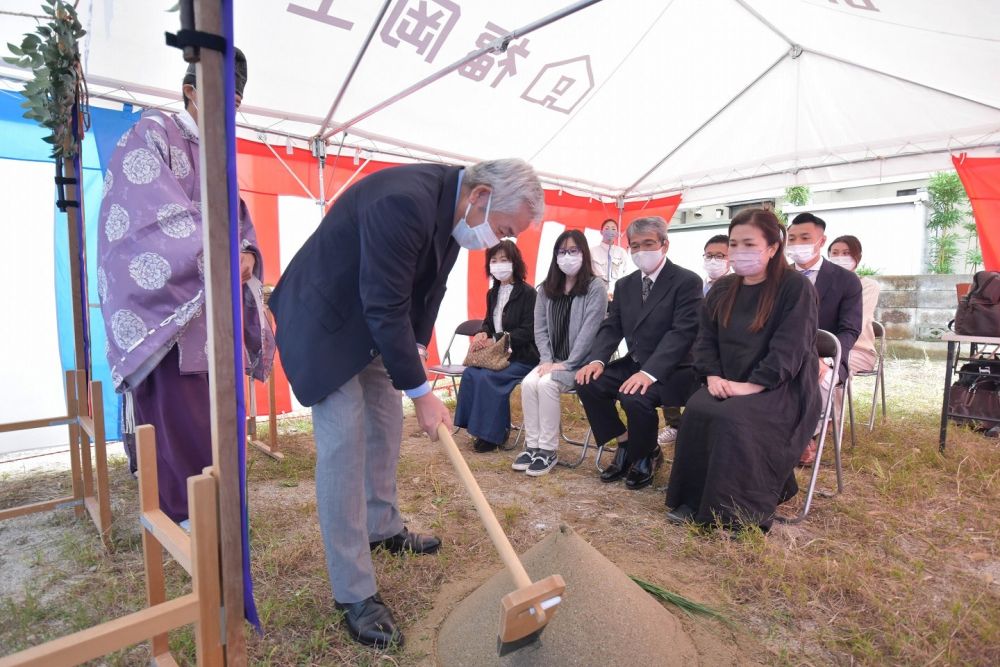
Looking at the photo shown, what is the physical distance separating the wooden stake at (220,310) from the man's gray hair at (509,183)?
838 millimetres

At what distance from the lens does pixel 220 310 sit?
998 millimetres

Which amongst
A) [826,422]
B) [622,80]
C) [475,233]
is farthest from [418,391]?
[622,80]

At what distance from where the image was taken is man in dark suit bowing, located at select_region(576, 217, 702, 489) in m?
3.24

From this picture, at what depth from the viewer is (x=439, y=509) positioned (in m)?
2.86

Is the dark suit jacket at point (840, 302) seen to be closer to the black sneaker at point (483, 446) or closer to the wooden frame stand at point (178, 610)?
the black sneaker at point (483, 446)

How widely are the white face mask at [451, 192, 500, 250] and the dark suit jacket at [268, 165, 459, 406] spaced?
1.7 inches

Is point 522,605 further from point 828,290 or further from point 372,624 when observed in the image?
point 828,290

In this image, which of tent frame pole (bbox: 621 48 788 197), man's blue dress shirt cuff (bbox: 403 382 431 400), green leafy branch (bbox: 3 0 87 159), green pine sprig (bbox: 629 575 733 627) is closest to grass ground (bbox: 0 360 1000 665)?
green pine sprig (bbox: 629 575 733 627)

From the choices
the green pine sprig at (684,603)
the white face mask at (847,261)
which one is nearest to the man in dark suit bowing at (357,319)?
the green pine sprig at (684,603)

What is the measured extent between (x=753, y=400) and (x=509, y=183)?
5.48ft

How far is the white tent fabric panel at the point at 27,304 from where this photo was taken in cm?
357

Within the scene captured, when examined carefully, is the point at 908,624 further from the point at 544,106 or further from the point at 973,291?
the point at 544,106

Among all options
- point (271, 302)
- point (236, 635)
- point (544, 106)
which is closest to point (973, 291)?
point (544, 106)

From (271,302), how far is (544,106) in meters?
4.18
